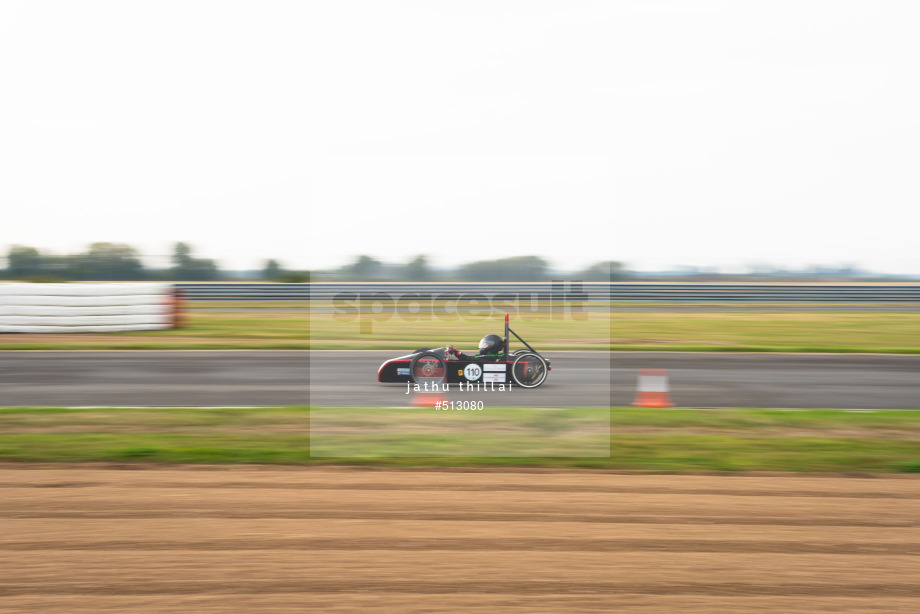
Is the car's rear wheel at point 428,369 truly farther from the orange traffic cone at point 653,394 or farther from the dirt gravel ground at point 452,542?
the dirt gravel ground at point 452,542

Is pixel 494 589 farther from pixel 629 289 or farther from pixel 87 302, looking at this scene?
pixel 629 289

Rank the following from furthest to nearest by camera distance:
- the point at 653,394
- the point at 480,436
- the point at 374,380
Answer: the point at 374,380
the point at 653,394
the point at 480,436

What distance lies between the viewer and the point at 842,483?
17.6ft

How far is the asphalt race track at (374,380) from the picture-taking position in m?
8.89

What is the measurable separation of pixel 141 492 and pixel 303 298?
19.6 meters

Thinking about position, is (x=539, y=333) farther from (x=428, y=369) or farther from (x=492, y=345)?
(x=428, y=369)

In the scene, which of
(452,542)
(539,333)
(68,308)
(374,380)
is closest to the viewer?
(452,542)

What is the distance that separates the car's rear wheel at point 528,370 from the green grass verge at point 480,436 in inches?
56.4

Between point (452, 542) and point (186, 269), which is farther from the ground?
point (186, 269)

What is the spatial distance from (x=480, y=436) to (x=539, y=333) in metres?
4.88

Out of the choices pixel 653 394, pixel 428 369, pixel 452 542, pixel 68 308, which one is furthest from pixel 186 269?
pixel 452 542

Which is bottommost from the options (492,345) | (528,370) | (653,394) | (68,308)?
(653,394)

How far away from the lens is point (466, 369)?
361 inches

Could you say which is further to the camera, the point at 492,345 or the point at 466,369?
the point at 492,345
